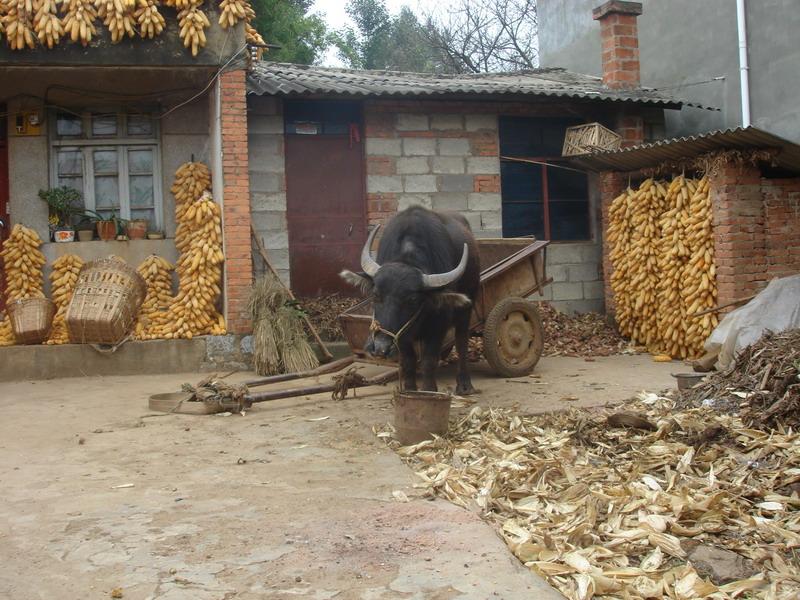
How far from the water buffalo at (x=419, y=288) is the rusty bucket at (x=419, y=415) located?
28.5 inches

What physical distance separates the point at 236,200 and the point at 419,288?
13.9 feet

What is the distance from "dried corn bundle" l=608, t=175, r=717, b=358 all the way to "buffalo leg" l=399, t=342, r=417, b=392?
4341 mm

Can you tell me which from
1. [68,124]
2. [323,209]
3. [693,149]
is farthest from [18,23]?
[693,149]

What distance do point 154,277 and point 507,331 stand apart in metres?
4.80

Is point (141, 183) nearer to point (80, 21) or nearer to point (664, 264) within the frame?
point (80, 21)

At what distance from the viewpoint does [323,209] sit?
484 inches

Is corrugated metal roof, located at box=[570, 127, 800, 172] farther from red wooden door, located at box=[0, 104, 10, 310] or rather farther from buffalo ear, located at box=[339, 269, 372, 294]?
red wooden door, located at box=[0, 104, 10, 310]

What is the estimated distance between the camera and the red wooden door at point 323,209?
12.1 meters

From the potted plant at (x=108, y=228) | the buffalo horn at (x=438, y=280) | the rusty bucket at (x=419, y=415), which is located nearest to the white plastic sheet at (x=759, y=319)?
the buffalo horn at (x=438, y=280)

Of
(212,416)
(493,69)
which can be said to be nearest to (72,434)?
(212,416)

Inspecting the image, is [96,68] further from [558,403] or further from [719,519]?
[719,519]

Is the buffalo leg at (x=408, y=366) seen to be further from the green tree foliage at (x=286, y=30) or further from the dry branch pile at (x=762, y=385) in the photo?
the green tree foliage at (x=286, y=30)

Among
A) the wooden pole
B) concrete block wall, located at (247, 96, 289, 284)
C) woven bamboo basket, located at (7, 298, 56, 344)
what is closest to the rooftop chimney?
concrete block wall, located at (247, 96, 289, 284)

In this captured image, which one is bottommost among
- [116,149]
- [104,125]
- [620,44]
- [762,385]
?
[762,385]
